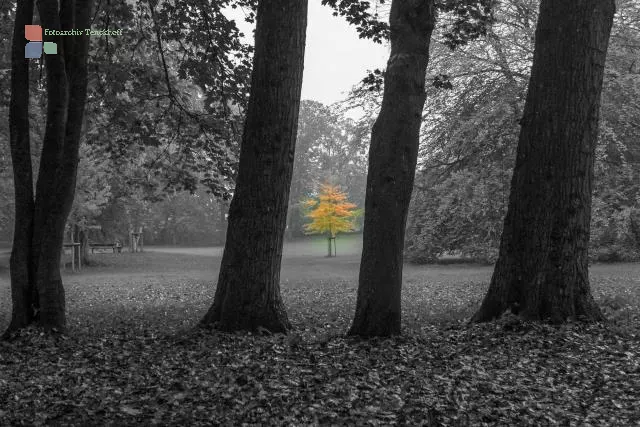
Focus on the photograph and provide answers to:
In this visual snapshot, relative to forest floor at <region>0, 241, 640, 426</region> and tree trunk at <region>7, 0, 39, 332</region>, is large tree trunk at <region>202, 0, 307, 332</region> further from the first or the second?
tree trunk at <region>7, 0, 39, 332</region>

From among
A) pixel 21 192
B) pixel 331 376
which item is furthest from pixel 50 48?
pixel 331 376

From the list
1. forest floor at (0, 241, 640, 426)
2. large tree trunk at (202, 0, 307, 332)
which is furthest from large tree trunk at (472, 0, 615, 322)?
large tree trunk at (202, 0, 307, 332)

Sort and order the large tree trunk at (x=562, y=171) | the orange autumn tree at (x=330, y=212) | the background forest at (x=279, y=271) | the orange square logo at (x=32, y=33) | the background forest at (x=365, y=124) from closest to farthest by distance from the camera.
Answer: the background forest at (x=279, y=271)
the large tree trunk at (x=562, y=171)
the orange square logo at (x=32, y=33)
the background forest at (x=365, y=124)
the orange autumn tree at (x=330, y=212)

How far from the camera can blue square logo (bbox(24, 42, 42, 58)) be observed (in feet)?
32.2

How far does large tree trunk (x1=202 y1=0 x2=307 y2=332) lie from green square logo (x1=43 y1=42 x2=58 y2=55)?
3.05m

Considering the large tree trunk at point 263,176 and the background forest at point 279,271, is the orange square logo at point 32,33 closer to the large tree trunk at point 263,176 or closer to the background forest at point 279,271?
the background forest at point 279,271

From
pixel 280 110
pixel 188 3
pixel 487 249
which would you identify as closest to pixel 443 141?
pixel 487 249

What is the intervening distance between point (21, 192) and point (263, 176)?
13.1 ft

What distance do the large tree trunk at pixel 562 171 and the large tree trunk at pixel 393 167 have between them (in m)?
1.82

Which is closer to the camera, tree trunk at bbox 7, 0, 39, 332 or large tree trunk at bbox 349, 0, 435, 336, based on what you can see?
large tree trunk at bbox 349, 0, 435, 336

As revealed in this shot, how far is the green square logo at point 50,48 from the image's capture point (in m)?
9.33

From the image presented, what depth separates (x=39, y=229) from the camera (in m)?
9.70

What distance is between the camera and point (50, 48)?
9.39 m

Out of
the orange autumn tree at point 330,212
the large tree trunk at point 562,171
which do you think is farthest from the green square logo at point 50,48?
the orange autumn tree at point 330,212
